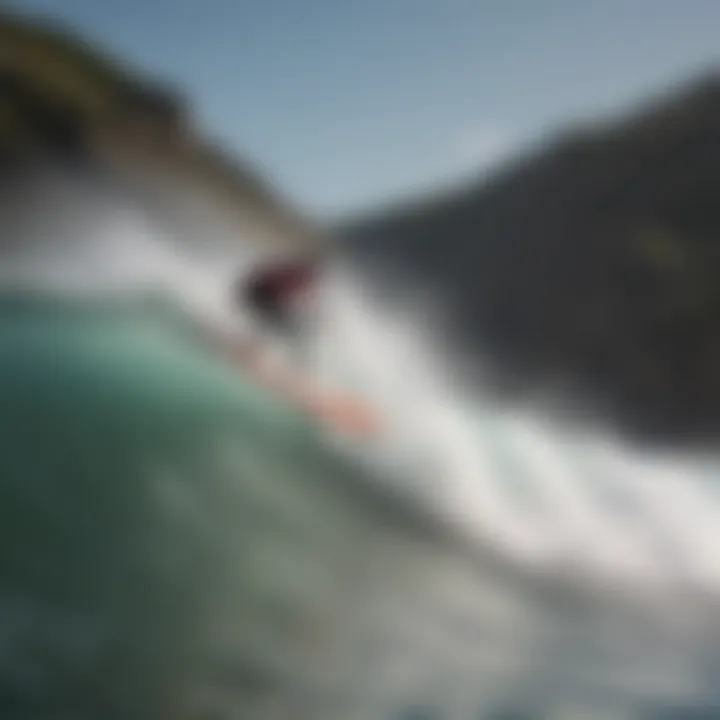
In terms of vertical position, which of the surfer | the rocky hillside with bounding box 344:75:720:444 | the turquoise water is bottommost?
the turquoise water

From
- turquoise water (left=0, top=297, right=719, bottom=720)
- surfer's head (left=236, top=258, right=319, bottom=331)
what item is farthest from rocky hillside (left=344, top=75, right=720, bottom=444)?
turquoise water (left=0, top=297, right=719, bottom=720)

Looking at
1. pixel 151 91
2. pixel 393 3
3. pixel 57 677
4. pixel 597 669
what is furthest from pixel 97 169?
pixel 597 669

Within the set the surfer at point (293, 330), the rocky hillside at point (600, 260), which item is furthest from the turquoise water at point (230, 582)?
the rocky hillside at point (600, 260)

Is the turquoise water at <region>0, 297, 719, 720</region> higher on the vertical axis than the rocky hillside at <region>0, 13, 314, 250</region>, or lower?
lower

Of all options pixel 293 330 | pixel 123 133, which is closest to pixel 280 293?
pixel 293 330

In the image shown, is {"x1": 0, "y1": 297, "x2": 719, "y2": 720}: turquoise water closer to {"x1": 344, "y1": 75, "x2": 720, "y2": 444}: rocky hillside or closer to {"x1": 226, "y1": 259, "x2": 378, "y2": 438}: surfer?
{"x1": 226, "y1": 259, "x2": 378, "y2": 438}: surfer

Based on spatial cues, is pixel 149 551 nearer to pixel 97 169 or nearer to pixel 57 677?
pixel 57 677

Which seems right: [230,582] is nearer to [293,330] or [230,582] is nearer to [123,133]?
[293,330]
